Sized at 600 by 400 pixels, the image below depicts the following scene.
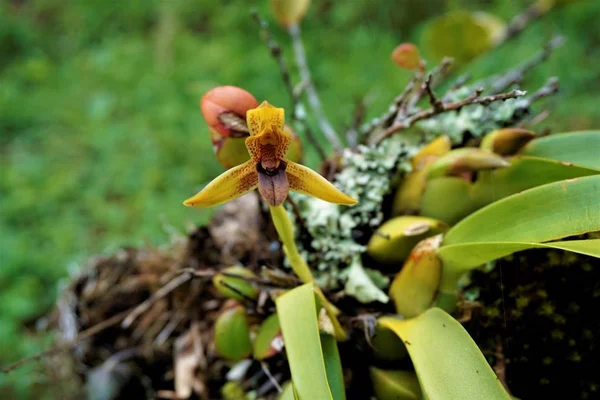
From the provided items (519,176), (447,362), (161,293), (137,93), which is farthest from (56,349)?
(137,93)

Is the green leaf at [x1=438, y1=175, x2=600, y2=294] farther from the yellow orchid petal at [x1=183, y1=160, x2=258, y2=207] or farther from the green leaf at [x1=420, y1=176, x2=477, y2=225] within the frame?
the yellow orchid petal at [x1=183, y1=160, x2=258, y2=207]

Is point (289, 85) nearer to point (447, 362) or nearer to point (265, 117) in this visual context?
point (265, 117)

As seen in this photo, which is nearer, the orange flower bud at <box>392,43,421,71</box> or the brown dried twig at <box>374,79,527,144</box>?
the brown dried twig at <box>374,79,527,144</box>

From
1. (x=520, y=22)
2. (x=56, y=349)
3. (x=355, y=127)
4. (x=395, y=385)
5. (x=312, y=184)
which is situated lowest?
(x=395, y=385)

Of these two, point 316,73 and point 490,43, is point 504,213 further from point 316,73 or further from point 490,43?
point 316,73

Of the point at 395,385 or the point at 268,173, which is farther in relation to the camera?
the point at 395,385

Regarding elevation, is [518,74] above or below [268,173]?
above

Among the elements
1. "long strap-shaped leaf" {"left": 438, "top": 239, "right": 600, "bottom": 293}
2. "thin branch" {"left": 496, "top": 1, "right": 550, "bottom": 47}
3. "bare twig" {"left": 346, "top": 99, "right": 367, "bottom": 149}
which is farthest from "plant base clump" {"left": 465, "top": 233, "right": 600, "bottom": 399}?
"thin branch" {"left": 496, "top": 1, "right": 550, "bottom": 47}

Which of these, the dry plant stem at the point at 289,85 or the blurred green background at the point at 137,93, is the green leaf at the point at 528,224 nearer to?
the dry plant stem at the point at 289,85
